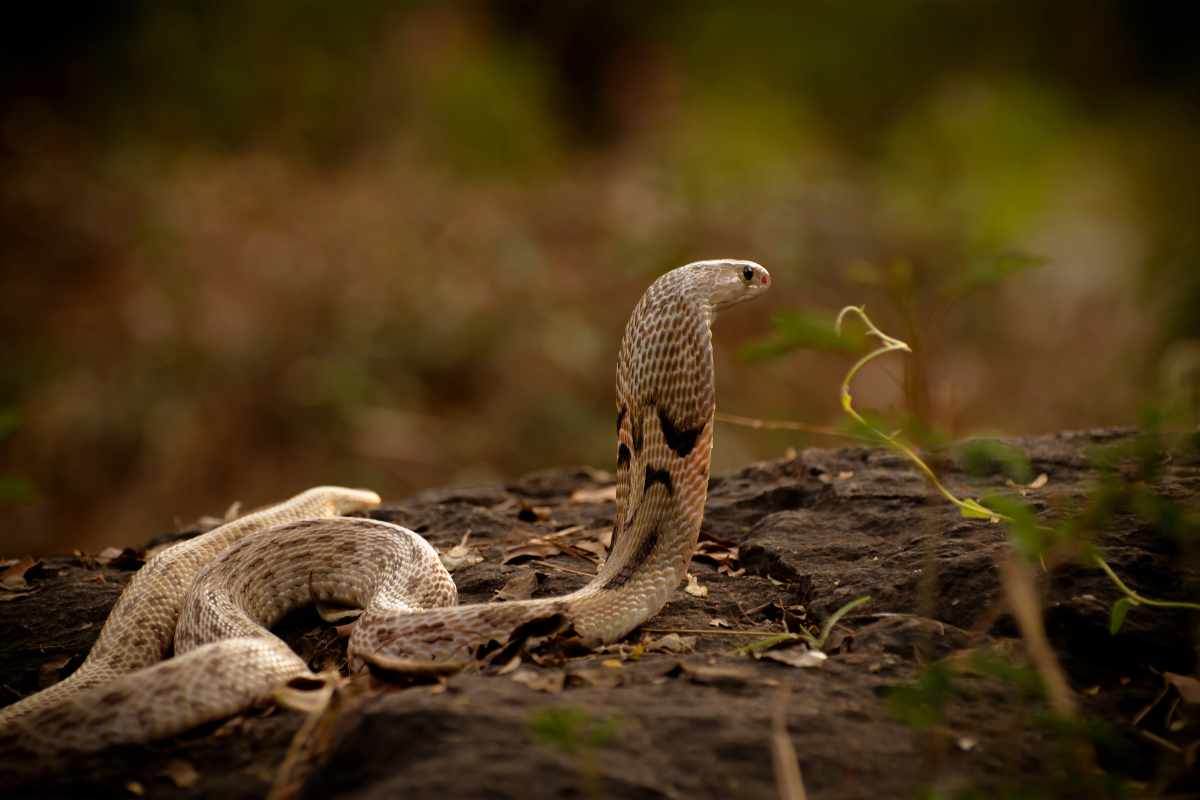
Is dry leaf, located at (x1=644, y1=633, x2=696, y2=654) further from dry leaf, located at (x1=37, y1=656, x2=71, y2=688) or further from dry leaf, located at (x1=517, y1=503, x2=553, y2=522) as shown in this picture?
dry leaf, located at (x1=37, y1=656, x2=71, y2=688)

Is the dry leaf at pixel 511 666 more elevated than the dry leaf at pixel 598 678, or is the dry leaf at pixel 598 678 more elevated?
the dry leaf at pixel 598 678

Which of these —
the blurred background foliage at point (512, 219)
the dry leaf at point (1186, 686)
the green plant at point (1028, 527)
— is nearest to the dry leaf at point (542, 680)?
the green plant at point (1028, 527)

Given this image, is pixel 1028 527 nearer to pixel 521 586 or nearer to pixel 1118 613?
pixel 1118 613

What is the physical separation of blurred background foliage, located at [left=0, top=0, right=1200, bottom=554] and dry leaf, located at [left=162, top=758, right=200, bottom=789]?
18.3 feet

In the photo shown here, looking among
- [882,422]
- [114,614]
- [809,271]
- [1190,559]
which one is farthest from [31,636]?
[809,271]

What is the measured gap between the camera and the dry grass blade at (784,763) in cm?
235

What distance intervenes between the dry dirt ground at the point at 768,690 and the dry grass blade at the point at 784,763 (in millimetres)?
21

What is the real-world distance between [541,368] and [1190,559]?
6.99 metres

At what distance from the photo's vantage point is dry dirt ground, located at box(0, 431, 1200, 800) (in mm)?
2461

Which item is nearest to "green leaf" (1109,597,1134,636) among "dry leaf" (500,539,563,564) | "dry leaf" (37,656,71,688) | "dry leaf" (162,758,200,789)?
"dry leaf" (500,539,563,564)

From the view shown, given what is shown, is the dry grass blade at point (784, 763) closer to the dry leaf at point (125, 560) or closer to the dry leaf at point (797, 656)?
the dry leaf at point (797, 656)

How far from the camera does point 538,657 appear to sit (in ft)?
10.5

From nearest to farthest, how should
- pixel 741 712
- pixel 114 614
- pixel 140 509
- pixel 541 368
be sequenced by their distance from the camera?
pixel 741 712 < pixel 114 614 < pixel 140 509 < pixel 541 368

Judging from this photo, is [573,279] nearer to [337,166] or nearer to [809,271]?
[809,271]
